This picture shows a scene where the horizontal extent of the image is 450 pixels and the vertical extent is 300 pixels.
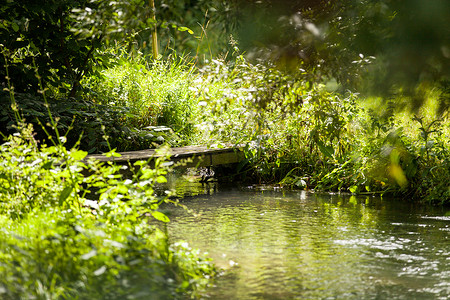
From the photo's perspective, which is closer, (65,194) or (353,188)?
(65,194)

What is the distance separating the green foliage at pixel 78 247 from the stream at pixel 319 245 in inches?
8.4

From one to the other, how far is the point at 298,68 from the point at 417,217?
75.4 inches

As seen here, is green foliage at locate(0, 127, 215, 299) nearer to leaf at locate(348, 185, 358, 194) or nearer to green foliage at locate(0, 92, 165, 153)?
green foliage at locate(0, 92, 165, 153)

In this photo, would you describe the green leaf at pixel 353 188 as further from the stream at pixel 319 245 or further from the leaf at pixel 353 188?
the stream at pixel 319 245

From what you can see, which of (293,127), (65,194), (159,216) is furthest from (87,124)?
(159,216)

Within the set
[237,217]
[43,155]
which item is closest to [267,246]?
[237,217]

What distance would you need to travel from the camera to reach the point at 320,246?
3.79 m

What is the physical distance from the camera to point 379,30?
213 cm

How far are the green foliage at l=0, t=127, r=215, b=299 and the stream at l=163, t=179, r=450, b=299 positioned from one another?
8.4 inches

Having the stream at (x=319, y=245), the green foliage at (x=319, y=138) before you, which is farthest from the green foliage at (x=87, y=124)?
the stream at (x=319, y=245)

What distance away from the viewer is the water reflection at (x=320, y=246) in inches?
114

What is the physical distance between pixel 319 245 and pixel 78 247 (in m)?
1.84

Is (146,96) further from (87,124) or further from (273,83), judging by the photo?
(273,83)

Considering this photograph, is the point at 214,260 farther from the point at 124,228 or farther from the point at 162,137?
the point at 162,137
